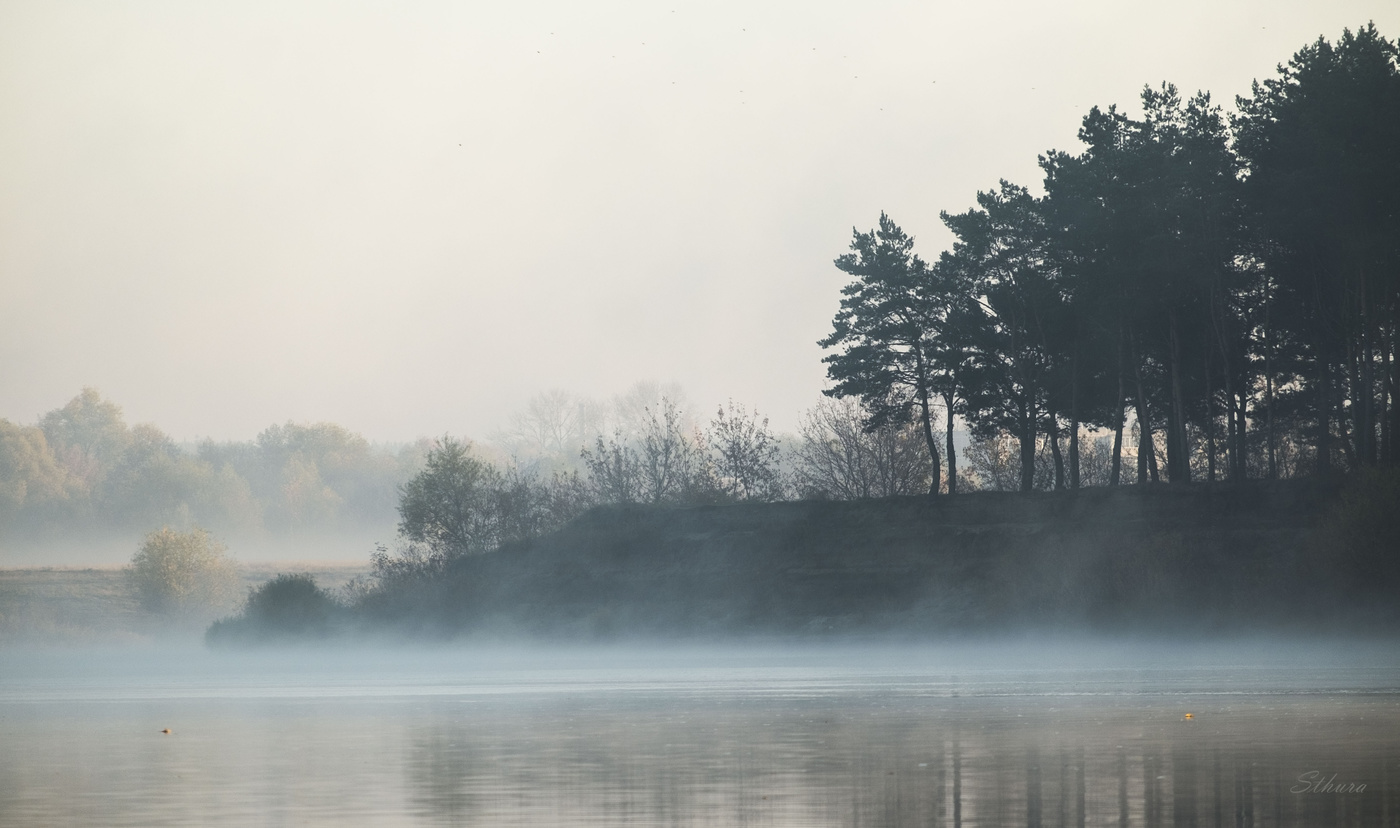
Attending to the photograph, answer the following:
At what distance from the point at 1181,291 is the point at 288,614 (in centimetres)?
5576

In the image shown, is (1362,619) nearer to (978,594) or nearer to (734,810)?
(978,594)

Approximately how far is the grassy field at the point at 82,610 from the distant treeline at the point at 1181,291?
3001 inches

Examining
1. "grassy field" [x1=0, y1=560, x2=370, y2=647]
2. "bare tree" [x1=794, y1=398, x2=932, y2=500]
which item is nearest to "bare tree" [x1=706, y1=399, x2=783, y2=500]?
"bare tree" [x1=794, y1=398, x2=932, y2=500]

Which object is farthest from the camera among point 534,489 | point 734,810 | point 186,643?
point 186,643

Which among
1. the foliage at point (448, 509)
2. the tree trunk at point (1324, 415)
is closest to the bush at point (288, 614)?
the foliage at point (448, 509)

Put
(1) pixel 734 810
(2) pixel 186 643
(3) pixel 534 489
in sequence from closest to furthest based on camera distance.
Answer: (1) pixel 734 810, (3) pixel 534 489, (2) pixel 186 643

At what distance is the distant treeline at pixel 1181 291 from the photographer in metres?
67.1

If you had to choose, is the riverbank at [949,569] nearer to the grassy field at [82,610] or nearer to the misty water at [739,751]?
the misty water at [739,751]

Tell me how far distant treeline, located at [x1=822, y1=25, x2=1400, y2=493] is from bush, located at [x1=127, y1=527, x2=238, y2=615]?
266 ft

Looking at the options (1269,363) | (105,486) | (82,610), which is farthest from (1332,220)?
(105,486)

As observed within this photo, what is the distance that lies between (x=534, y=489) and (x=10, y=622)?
47530mm

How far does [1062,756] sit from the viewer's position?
20172 millimetres

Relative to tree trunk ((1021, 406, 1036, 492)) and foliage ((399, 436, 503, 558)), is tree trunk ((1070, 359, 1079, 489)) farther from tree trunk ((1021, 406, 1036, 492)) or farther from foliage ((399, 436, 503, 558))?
foliage ((399, 436, 503, 558))

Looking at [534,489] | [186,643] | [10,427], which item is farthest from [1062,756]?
[10,427]
